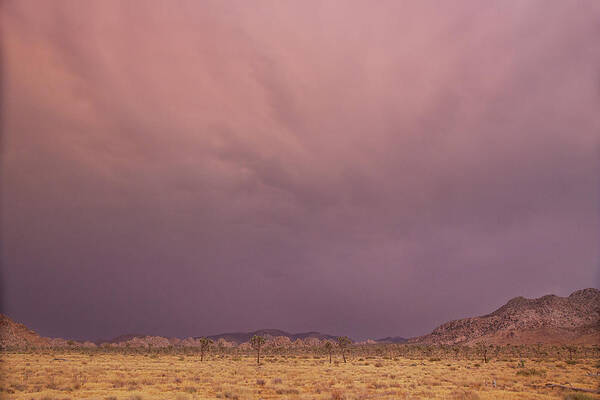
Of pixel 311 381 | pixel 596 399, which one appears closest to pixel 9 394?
pixel 311 381

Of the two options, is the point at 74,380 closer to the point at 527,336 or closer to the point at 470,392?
the point at 470,392

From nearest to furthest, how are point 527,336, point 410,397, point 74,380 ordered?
1. point 410,397
2. point 74,380
3. point 527,336

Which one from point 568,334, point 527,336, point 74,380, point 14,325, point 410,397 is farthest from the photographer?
point 14,325

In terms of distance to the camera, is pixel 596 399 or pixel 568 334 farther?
pixel 568 334

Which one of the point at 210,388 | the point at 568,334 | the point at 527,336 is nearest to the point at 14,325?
the point at 210,388

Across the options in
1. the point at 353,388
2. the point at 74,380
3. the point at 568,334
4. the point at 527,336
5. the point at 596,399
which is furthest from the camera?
the point at 527,336

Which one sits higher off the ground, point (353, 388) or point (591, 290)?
point (591, 290)

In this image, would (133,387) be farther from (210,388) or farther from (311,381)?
(311,381)

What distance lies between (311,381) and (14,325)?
771ft

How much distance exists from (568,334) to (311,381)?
17079 centimetres

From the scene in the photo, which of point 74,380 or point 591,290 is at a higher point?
point 591,290

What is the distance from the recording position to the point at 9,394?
2577 centimetres

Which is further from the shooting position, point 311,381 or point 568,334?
point 568,334

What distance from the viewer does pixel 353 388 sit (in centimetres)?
2938
